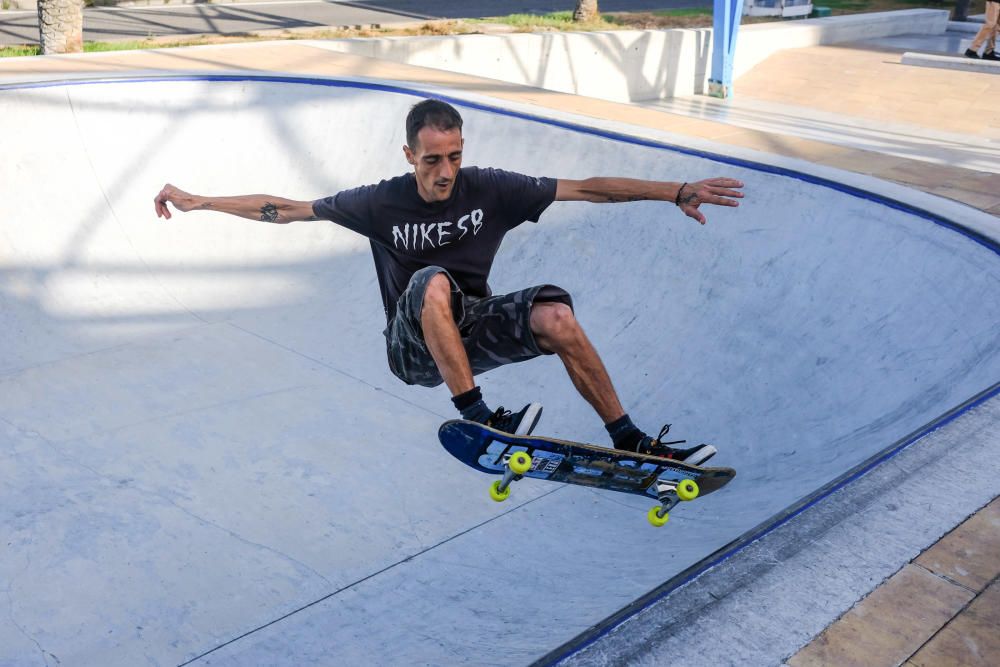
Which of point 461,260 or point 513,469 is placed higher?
point 461,260

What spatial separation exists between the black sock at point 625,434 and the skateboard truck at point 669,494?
8.5 inches

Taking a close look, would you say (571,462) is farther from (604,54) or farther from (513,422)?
(604,54)

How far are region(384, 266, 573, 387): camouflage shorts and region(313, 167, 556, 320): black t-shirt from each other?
8.3 inches

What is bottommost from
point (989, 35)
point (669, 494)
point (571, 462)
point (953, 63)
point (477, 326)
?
point (669, 494)

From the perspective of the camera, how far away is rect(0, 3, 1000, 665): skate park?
400cm

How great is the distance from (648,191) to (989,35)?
1584 centimetres

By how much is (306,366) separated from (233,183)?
3007mm

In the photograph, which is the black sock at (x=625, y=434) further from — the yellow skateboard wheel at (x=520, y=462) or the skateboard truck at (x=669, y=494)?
the yellow skateboard wheel at (x=520, y=462)

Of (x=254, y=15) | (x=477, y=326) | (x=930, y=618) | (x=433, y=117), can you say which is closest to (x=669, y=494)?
(x=477, y=326)

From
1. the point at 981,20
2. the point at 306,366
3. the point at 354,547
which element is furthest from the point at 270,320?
the point at 981,20

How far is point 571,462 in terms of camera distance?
425 cm

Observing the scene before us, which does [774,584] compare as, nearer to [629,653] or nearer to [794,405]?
[629,653]

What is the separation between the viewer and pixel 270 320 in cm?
828

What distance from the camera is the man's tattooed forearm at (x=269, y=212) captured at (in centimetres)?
491
